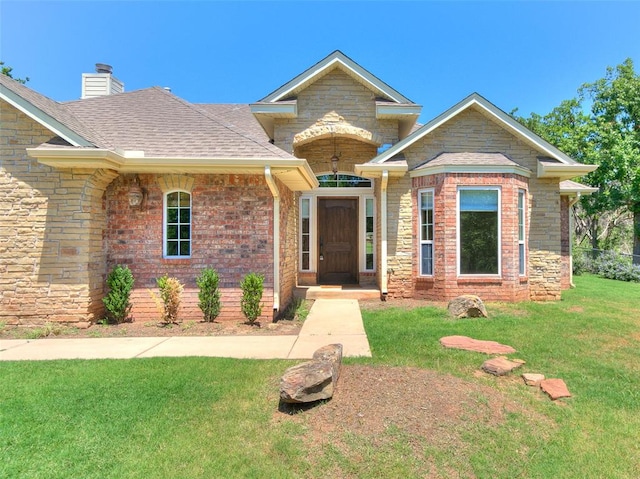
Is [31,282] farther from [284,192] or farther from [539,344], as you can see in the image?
[539,344]

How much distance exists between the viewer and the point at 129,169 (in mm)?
7438

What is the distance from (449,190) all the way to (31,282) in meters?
8.86

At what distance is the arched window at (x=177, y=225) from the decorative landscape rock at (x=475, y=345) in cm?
521

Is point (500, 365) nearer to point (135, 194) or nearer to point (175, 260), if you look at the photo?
point (175, 260)

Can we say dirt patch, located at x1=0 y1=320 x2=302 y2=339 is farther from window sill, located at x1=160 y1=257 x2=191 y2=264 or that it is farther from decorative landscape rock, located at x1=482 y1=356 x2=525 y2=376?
decorative landscape rock, located at x1=482 y1=356 x2=525 y2=376

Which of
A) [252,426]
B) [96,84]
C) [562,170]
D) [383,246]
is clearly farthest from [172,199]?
[562,170]

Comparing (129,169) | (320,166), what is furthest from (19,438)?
(320,166)

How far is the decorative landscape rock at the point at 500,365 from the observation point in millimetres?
4520

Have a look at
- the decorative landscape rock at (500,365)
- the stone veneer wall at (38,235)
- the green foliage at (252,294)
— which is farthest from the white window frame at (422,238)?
the stone veneer wall at (38,235)

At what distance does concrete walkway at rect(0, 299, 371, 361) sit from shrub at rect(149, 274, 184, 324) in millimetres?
1004

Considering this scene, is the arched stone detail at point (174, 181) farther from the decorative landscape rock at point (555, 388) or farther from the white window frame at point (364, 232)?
the decorative landscape rock at point (555, 388)

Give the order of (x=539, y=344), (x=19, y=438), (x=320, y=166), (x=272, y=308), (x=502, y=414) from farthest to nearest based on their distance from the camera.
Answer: (x=320, y=166) → (x=272, y=308) → (x=539, y=344) → (x=502, y=414) → (x=19, y=438)

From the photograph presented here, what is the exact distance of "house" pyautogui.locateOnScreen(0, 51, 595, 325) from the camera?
7.03m

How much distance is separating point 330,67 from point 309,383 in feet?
30.6
